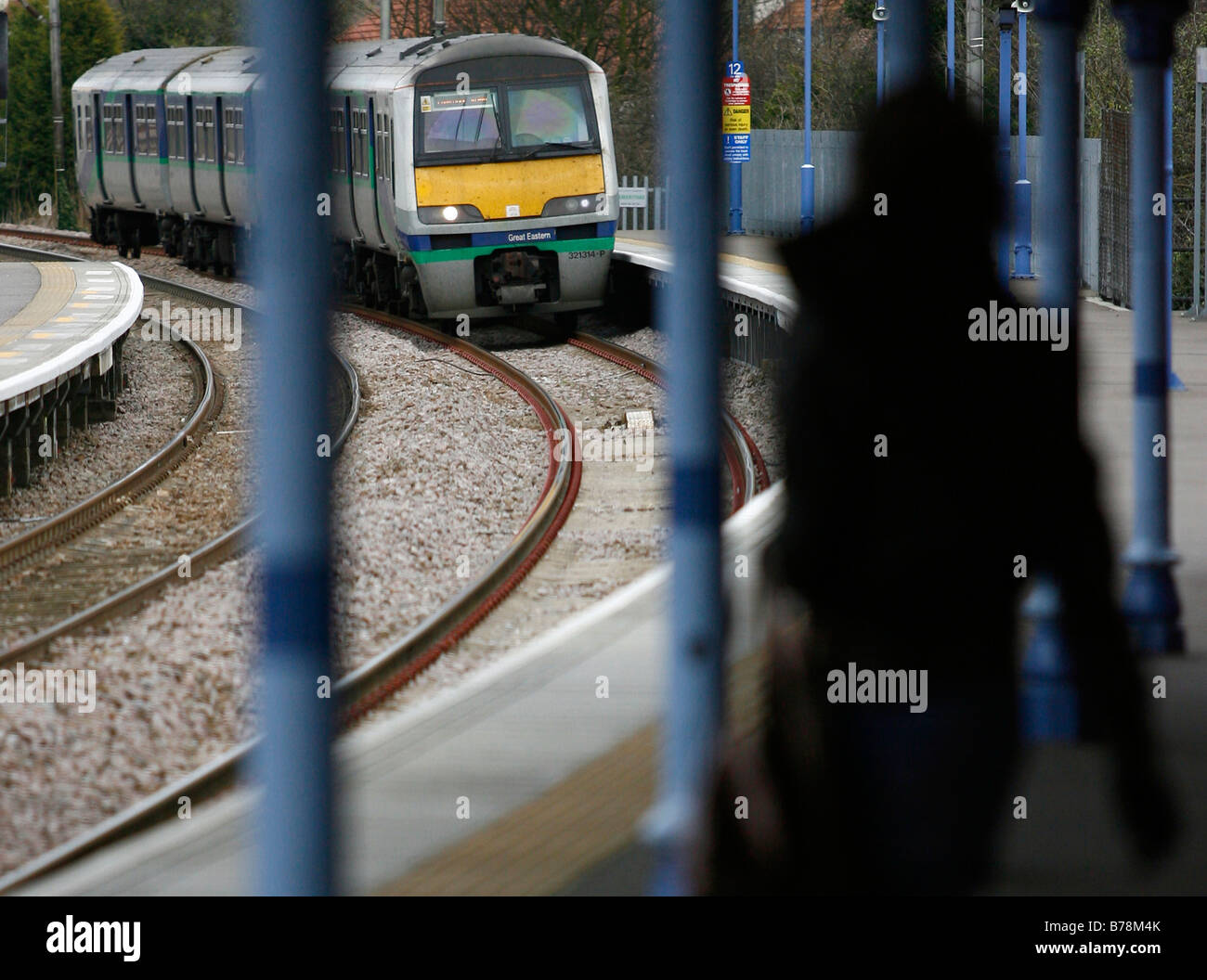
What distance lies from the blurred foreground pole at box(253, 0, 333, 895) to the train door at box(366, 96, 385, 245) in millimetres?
18071

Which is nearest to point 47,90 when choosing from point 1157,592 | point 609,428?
point 609,428

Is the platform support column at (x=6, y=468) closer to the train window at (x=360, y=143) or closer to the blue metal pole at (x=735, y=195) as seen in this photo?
the train window at (x=360, y=143)

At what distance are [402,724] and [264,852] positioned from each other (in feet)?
11.0

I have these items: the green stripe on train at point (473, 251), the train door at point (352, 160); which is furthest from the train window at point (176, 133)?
the green stripe on train at point (473, 251)

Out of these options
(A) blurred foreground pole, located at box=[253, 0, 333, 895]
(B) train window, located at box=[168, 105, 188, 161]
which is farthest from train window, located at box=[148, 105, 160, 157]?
(A) blurred foreground pole, located at box=[253, 0, 333, 895]

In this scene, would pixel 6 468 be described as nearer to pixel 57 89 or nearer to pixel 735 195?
pixel 735 195

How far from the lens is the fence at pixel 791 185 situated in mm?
22000

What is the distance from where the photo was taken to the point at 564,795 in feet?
15.0

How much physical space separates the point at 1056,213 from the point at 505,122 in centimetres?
1401

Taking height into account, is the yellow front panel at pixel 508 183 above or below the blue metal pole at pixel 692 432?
above

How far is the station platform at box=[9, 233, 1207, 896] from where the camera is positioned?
3.81 metres

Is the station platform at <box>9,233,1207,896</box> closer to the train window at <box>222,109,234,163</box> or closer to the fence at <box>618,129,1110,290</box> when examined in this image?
the fence at <box>618,129,1110,290</box>

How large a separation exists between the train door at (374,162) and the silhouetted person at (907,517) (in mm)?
17683
